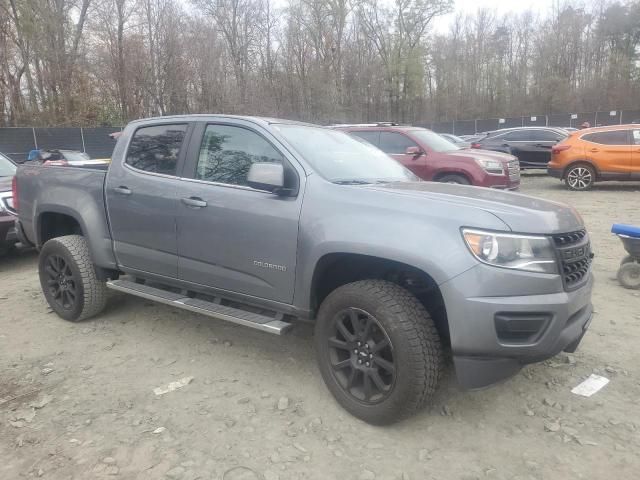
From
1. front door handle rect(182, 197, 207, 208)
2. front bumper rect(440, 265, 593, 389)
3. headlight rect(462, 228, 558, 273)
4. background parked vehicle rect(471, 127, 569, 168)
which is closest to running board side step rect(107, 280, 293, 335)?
front door handle rect(182, 197, 207, 208)

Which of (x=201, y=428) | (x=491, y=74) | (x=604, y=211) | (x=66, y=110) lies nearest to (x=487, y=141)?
(x=604, y=211)

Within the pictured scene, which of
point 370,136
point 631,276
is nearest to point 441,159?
point 370,136

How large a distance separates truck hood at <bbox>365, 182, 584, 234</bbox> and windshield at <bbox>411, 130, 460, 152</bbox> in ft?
19.8

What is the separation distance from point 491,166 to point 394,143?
1.84 meters

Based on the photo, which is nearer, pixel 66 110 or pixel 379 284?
pixel 379 284

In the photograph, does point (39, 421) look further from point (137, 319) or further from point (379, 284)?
point (379, 284)

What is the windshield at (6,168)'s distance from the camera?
729 cm

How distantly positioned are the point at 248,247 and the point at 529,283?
5.74ft

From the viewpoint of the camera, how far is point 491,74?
48875 millimetres

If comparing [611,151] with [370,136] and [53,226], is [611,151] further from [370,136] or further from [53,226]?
[53,226]

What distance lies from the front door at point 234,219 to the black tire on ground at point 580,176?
11.2 m

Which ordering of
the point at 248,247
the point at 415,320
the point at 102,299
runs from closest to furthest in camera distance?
the point at 415,320 → the point at 248,247 → the point at 102,299

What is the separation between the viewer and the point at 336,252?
2.91 m

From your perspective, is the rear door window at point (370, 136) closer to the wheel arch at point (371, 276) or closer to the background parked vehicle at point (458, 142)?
the background parked vehicle at point (458, 142)
